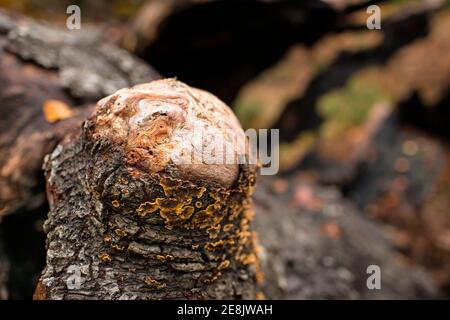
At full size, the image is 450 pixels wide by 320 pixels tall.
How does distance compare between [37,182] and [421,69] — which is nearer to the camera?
[37,182]

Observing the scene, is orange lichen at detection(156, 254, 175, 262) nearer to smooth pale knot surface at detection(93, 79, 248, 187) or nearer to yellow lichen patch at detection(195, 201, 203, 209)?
yellow lichen patch at detection(195, 201, 203, 209)

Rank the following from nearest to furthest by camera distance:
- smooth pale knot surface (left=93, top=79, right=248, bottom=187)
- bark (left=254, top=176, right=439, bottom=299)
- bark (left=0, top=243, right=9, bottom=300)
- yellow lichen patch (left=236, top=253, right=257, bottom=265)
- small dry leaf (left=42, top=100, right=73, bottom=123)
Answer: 1. smooth pale knot surface (left=93, top=79, right=248, bottom=187)
2. yellow lichen patch (left=236, top=253, right=257, bottom=265)
3. bark (left=0, top=243, right=9, bottom=300)
4. small dry leaf (left=42, top=100, right=73, bottom=123)
5. bark (left=254, top=176, right=439, bottom=299)

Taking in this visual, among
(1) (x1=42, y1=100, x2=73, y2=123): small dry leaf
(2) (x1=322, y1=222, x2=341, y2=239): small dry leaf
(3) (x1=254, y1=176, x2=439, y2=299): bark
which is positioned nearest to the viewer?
(1) (x1=42, y1=100, x2=73, y2=123): small dry leaf

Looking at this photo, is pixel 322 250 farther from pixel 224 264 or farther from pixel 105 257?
pixel 105 257

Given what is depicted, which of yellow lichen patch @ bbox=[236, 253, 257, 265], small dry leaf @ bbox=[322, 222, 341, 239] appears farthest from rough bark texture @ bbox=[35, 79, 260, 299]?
small dry leaf @ bbox=[322, 222, 341, 239]

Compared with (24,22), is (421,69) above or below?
above
